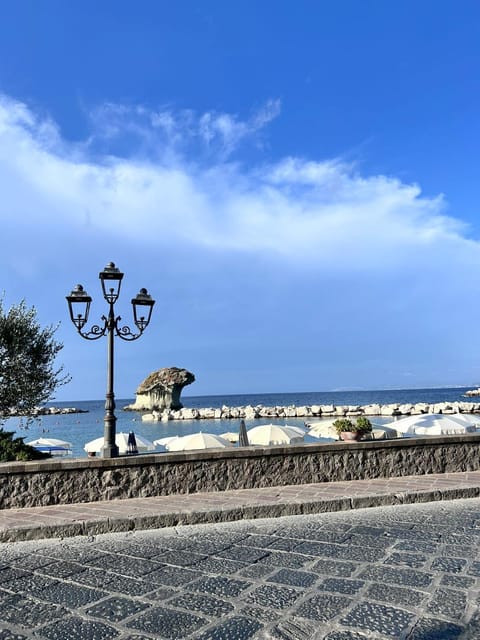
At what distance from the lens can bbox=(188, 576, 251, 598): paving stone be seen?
4312 millimetres

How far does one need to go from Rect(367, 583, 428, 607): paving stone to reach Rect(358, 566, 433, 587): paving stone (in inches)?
5.6

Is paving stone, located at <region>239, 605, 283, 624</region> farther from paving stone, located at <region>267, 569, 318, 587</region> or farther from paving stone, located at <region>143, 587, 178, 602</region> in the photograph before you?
paving stone, located at <region>143, 587, 178, 602</region>

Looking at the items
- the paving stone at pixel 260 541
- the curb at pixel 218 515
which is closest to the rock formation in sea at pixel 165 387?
the curb at pixel 218 515

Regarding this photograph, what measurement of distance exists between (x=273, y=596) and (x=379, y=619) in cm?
88

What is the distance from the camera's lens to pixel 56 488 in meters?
7.96

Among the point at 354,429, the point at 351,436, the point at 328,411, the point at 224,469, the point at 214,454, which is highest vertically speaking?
the point at 354,429

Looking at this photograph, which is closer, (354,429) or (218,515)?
(218,515)

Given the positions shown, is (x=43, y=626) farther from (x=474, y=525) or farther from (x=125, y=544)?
(x=474, y=525)

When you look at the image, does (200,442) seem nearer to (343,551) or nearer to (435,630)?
(343,551)

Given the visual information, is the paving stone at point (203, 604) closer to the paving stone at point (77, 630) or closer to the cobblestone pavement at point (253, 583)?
the cobblestone pavement at point (253, 583)

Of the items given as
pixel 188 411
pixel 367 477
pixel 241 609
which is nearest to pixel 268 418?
pixel 188 411

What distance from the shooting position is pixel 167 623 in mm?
3730

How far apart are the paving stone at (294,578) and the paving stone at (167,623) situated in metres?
1.00

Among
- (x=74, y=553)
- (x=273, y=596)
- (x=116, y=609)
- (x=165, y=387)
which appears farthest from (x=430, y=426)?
(x=165, y=387)
